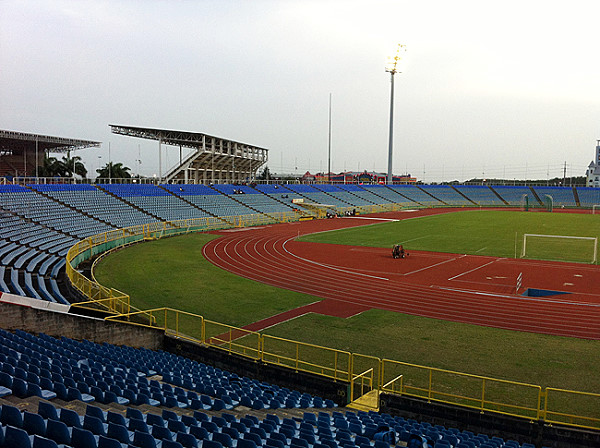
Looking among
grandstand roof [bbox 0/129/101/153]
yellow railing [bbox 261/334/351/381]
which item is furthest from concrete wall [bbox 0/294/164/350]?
grandstand roof [bbox 0/129/101/153]

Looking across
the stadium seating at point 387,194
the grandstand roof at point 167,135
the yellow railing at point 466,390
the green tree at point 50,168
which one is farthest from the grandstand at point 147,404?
the stadium seating at point 387,194

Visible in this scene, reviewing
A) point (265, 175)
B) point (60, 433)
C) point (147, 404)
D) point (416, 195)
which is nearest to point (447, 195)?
point (416, 195)

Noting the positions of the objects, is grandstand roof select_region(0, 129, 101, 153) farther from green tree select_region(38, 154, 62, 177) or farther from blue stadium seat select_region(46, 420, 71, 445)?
blue stadium seat select_region(46, 420, 71, 445)

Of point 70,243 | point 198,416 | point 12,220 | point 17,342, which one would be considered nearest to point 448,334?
point 198,416

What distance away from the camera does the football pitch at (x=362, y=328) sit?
45.1 feet

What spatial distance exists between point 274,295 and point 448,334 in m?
8.68

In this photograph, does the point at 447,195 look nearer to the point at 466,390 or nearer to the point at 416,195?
the point at 416,195

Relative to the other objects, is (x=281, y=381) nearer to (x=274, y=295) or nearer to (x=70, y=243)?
(x=274, y=295)

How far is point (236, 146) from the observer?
8062cm

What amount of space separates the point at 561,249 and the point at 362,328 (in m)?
26.1

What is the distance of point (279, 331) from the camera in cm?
1689

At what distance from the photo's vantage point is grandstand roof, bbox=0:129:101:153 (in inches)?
2498

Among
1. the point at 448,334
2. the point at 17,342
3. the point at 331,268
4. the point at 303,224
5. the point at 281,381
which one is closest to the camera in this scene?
Result: the point at 17,342

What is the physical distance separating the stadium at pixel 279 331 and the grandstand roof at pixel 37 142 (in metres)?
23.7
